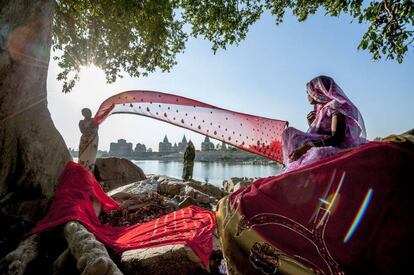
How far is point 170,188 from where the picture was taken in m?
8.59

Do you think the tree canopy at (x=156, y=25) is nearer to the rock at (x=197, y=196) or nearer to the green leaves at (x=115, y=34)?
the green leaves at (x=115, y=34)

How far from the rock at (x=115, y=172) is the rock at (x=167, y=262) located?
8.96m

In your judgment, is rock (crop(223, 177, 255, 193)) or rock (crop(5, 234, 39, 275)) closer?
rock (crop(5, 234, 39, 275))

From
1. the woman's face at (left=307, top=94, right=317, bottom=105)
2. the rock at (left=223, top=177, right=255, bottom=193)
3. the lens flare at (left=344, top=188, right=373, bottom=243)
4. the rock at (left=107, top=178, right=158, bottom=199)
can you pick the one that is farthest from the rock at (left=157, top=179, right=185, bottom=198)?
the lens flare at (left=344, top=188, right=373, bottom=243)

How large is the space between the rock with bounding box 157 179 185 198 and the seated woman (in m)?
5.83

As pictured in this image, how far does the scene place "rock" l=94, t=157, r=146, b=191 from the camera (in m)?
11.3

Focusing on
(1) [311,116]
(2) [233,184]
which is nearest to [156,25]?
(1) [311,116]

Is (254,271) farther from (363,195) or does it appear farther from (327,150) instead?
(327,150)

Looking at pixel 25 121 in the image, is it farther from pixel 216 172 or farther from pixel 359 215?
pixel 216 172

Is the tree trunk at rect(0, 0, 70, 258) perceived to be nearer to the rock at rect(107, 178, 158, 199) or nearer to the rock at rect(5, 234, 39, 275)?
the rock at rect(5, 234, 39, 275)

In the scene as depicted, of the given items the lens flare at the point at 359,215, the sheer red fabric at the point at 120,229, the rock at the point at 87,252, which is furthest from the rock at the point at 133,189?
the lens flare at the point at 359,215

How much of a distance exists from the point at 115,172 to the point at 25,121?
24.8 ft

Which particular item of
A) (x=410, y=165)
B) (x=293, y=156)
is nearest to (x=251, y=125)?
(x=293, y=156)

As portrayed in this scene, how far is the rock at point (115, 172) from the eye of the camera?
11328 mm
